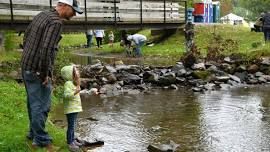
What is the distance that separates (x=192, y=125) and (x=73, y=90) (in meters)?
4.38

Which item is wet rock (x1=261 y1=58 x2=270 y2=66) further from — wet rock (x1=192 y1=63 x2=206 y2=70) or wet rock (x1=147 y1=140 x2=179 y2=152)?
wet rock (x1=147 y1=140 x2=179 y2=152)

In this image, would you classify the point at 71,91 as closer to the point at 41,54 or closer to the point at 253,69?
the point at 41,54

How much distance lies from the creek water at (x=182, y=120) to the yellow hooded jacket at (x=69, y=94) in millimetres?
1366

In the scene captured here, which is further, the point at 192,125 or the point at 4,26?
the point at 4,26

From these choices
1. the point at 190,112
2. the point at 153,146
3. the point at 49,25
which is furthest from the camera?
the point at 190,112

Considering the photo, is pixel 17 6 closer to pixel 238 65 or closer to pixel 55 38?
pixel 238 65

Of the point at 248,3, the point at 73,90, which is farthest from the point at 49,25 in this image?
the point at 248,3

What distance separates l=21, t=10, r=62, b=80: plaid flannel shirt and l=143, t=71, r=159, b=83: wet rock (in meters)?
11.5

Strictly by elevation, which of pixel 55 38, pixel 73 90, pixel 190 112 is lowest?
pixel 190 112

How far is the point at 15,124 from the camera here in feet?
33.2

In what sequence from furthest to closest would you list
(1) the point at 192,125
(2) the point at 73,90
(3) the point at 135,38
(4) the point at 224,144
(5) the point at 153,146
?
(3) the point at 135,38 → (1) the point at 192,125 → (4) the point at 224,144 → (5) the point at 153,146 → (2) the point at 73,90

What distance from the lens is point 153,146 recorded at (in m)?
9.26

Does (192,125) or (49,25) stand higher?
(49,25)

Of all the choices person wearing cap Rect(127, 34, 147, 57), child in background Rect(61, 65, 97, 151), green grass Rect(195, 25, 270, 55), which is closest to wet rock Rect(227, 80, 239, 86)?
green grass Rect(195, 25, 270, 55)
